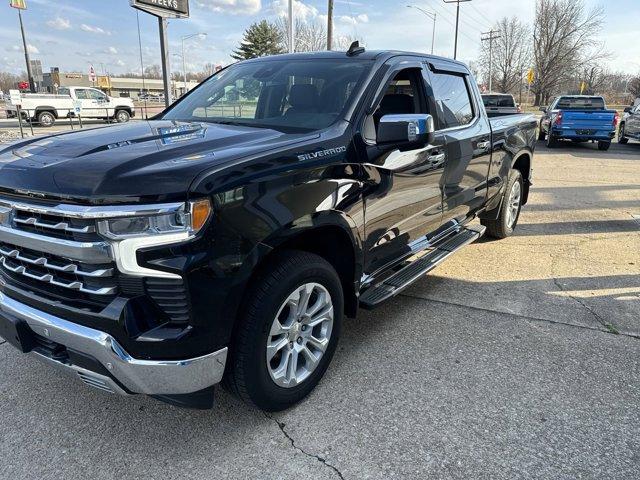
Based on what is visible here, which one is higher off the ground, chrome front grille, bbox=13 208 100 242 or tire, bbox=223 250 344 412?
chrome front grille, bbox=13 208 100 242

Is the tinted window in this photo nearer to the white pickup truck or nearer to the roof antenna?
the white pickup truck

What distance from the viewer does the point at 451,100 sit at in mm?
4316

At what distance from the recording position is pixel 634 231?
6.61 metres

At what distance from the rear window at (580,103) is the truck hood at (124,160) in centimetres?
1809

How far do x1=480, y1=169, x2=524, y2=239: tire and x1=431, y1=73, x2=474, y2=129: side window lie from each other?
1502 millimetres

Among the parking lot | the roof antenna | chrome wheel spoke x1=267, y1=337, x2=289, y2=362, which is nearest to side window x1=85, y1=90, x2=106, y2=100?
the parking lot

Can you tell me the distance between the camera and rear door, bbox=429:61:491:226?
13.3 ft

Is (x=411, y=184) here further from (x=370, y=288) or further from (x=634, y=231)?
(x=634, y=231)

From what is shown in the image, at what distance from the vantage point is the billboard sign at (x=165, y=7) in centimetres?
1155

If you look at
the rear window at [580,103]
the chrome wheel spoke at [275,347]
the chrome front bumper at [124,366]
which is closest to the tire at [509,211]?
the chrome wheel spoke at [275,347]

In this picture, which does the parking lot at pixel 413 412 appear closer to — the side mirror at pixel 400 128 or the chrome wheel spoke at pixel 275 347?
the chrome wheel spoke at pixel 275 347

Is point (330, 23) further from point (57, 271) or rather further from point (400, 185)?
point (57, 271)

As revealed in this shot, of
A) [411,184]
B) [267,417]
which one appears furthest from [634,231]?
[267,417]

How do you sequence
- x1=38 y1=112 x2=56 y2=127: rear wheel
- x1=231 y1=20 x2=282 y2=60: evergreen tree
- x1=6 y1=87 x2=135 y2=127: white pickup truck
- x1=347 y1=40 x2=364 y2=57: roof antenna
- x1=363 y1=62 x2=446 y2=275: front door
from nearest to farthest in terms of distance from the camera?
x1=363 y1=62 x2=446 y2=275: front door
x1=347 y1=40 x2=364 y2=57: roof antenna
x1=6 y1=87 x2=135 y2=127: white pickup truck
x1=38 y1=112 x2=56 y2=127: rear wheel
x1=231 y1=20 x2=282 y2=60: evergreen tree
